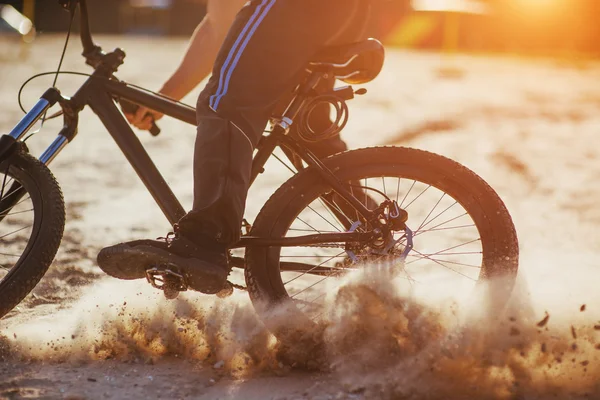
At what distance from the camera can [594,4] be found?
2106 centimetres

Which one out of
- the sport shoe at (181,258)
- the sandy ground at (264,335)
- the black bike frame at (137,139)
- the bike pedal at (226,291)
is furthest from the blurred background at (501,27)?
the sport shoe at (181,258)

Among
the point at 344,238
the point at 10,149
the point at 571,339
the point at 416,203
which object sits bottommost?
the point at 571,339

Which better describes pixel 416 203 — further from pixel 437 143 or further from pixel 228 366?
pixel 228 366

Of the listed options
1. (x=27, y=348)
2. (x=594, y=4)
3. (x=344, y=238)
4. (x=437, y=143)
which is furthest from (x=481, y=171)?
(x=594, y=4)

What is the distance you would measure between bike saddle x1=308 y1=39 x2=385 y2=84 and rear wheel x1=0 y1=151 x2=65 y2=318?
1100 millimetres

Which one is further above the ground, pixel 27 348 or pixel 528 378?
pixel 27 348

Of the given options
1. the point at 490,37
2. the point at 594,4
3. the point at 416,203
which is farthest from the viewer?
the point at 490,37

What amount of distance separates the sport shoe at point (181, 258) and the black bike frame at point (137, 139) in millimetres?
160

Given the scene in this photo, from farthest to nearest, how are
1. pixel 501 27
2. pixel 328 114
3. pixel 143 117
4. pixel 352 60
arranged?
1. pixel 501 27
2. pixel 143 117
3. pixel 328 114
4. pixel 352 60

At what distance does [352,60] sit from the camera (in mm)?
3146

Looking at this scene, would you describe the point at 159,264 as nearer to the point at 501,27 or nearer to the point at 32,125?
the point at 32,125

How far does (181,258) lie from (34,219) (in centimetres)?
64

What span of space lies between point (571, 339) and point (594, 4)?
1984cm

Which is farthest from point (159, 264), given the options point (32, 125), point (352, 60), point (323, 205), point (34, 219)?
point (352, 60)
